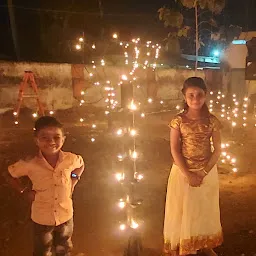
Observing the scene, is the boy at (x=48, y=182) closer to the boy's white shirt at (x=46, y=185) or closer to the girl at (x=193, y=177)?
the boy's white shirt at (x=46, y=185)

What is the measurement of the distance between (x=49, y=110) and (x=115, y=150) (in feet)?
18.3

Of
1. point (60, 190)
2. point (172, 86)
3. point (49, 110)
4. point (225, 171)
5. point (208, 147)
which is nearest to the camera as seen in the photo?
point (60, 190)

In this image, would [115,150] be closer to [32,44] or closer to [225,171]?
[225,171]

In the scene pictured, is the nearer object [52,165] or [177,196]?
[52,165]

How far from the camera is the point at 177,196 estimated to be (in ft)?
12.3

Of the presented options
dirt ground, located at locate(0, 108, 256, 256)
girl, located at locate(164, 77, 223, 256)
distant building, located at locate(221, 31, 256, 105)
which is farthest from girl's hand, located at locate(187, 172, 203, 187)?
distant building, located at locate(221, 31, 256, 105)

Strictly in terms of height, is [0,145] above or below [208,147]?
below

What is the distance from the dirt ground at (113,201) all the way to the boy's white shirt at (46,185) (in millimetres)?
1192

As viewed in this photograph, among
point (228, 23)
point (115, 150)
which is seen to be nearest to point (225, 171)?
point (115, 150)

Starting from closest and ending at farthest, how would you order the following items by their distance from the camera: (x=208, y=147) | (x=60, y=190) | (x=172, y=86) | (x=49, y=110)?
1. (x=60, y=190)
2. (x=208, y=147)
3. (x=49, y=110)
4. (x=172, y=86)

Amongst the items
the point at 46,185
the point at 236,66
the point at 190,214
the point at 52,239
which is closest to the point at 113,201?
the point at 190,214

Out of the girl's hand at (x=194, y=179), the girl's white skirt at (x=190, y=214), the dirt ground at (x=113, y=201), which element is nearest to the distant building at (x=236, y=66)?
the dirt ground at (x=113, y=201)

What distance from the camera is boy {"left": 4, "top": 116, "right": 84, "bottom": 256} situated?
325cm

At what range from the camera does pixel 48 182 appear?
10.7 feet
